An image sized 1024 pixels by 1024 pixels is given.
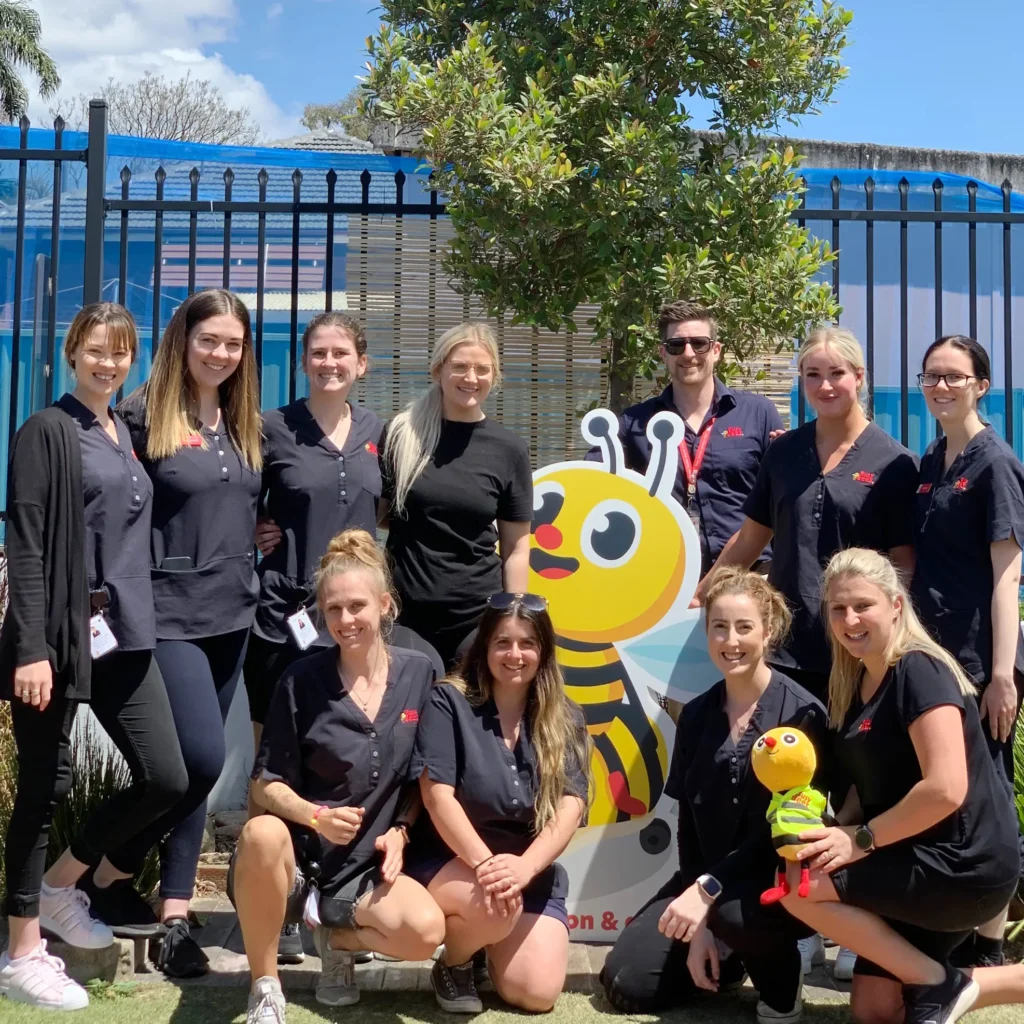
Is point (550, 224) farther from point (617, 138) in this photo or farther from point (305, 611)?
point (305, 611)

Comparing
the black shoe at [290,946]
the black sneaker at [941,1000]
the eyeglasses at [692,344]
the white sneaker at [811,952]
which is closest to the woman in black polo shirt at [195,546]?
the black shoe at [290,946]

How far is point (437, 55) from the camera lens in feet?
19.1

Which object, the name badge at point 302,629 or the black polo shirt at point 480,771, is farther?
the name badge at point 302,629

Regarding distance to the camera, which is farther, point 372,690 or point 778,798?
point 372,690

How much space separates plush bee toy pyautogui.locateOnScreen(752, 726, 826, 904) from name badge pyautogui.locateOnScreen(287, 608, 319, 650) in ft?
4.47

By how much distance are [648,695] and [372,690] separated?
99 cm

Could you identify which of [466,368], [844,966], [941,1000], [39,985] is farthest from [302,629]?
[941,1000]

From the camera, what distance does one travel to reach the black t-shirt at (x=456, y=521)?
3.54 m

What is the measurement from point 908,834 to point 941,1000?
0.43 meters

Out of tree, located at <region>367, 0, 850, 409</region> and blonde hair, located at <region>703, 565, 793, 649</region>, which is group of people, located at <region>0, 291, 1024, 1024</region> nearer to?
blonde hair, located at <region>703, 565, 793, 649</region>

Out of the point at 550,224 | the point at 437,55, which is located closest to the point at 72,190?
the point at 437,55

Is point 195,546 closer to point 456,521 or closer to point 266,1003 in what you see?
point 456,521

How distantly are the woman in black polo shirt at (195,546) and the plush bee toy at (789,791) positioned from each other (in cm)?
159

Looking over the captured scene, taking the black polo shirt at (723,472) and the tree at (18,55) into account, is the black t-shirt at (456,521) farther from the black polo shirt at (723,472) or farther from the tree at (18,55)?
the tree at (18,55)
